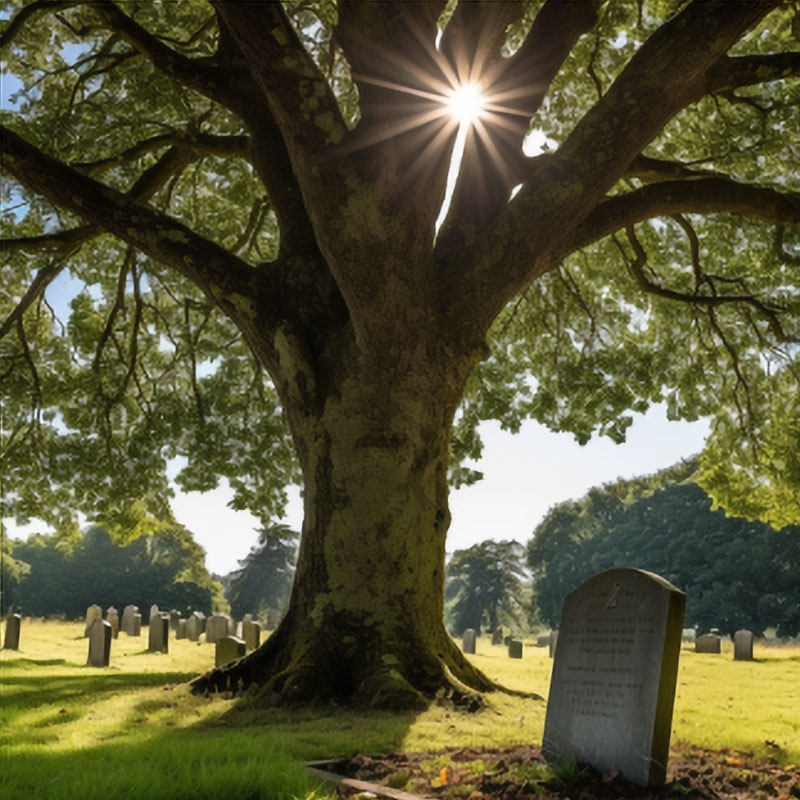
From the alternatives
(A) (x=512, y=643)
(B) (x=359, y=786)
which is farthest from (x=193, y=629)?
(B) (x=359, y=786)

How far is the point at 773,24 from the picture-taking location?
541 inches

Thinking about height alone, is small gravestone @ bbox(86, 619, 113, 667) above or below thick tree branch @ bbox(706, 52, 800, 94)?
below

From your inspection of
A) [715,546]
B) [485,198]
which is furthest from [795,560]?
[485,198]

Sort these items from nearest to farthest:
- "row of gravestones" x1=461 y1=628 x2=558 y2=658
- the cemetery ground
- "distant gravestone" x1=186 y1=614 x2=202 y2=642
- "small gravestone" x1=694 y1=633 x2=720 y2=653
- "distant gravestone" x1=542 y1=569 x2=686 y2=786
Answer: the cemetery ground, "distant gravestone" x1=542 y1=569 x2=686 y2=786, "row of gravestones" x1=461 y1=628 x2=558 y2=658, "small gravestone" x1=694 y1=633 x2=720 y2=653, "distant gravestone" x1=186 y1=614 x2=202 y2=642

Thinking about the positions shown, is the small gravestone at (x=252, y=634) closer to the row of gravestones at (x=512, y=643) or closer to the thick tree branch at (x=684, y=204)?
the row of gravestones at (x=512, y=643)

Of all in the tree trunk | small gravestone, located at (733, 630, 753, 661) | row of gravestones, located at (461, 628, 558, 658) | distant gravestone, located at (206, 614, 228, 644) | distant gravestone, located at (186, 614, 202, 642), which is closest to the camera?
the tree trunk

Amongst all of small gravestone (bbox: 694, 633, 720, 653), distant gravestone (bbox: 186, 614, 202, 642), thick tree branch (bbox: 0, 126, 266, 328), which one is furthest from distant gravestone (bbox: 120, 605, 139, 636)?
thick tree branch (bbox: 0, 126, 266, 328)

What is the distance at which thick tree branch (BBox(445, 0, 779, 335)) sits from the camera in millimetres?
8578

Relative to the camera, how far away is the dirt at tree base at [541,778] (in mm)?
4914

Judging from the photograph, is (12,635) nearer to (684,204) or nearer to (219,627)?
(219,627)

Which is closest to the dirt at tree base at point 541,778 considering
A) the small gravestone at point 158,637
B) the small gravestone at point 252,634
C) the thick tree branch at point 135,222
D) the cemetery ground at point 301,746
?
the cemetery ground at point 301,746

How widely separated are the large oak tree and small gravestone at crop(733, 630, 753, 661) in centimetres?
658

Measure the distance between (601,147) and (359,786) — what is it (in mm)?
6477

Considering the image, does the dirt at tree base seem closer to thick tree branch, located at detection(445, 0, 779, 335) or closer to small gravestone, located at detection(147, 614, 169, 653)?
thick tree branch, located at detection(445, 0, 779, 335)
